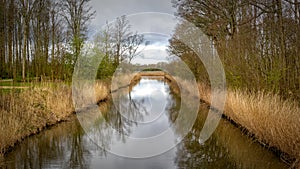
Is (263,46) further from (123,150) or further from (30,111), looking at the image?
(30,111)

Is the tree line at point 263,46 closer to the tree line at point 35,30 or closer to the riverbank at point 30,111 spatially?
the riverbank at point 30,111

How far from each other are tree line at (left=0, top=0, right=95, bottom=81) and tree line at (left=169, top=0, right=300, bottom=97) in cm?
1507

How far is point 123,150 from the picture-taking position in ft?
26.6

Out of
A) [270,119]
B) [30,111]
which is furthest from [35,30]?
[270,119]

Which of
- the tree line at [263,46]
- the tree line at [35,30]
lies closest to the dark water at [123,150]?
the tree line at [263,46]

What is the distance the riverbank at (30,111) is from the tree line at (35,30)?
14.1 meters

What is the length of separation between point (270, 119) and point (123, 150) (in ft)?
11.7

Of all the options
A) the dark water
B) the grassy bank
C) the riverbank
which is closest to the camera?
the grassy bank

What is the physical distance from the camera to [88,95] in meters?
16.1

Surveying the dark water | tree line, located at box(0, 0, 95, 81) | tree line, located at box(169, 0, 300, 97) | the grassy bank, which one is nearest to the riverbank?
the dark water

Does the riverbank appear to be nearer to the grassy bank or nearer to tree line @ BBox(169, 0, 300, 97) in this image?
the grassy bank

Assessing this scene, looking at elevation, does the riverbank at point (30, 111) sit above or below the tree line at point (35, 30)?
below

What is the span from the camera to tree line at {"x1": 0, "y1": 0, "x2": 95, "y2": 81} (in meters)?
28.4

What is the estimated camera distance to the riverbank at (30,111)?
317 inches
